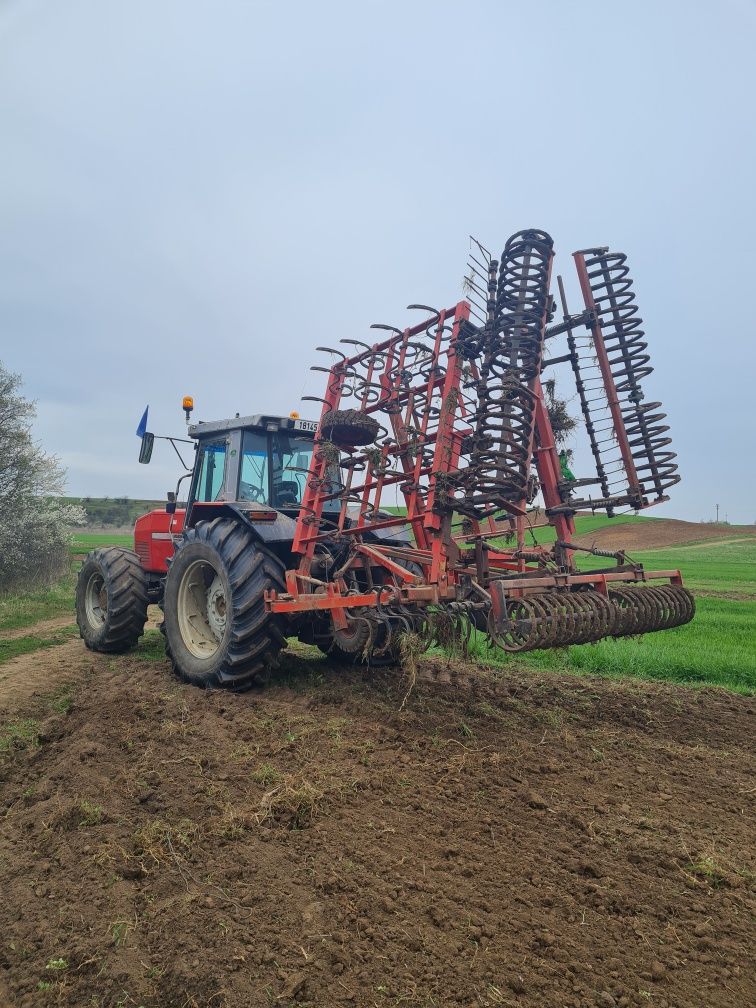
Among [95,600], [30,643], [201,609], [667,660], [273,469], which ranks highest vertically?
[273,469]

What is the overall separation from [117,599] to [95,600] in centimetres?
100

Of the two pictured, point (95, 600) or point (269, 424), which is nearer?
point (269, 424)

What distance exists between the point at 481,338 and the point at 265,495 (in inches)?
Answer: 104

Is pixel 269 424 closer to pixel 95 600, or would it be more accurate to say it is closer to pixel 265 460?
pixel 265 460

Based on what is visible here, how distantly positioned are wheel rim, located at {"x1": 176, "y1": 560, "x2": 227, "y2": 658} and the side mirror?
1.62 m

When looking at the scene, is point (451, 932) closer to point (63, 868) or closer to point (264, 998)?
point (264, 998)

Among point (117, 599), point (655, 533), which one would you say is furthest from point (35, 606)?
point (655, 533)

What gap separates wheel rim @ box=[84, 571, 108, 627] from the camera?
8055 millimetres

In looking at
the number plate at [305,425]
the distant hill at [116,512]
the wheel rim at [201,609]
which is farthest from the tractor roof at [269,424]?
the distant hill at [116,512]

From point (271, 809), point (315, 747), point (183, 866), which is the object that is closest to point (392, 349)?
point (315, 747)

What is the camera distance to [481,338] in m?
4.76

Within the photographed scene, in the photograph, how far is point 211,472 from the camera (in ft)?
23.0

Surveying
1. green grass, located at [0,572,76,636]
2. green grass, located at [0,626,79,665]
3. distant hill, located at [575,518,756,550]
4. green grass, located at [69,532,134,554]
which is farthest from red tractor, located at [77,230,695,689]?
distant hill, located at [575,518,756,550]

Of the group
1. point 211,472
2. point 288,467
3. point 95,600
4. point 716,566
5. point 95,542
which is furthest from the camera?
point 95,542
